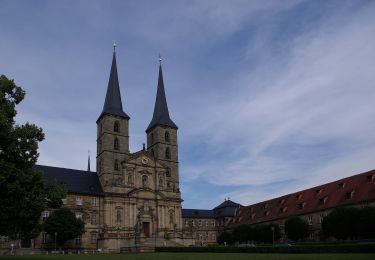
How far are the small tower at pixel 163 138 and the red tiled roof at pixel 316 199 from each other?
1779cm

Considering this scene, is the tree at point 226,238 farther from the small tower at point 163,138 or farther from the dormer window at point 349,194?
the dormer window at point 349,194

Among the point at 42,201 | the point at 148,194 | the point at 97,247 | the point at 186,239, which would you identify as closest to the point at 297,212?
the point at 186,239

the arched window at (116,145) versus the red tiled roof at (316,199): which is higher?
the arched window at (116,145)

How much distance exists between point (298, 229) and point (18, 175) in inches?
1771

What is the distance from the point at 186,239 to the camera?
70562 mm

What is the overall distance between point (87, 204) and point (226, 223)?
120ft

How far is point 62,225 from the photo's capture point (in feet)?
184

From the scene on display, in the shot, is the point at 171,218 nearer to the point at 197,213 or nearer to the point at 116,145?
the point at 116,145

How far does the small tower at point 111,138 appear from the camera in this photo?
69.2 meters

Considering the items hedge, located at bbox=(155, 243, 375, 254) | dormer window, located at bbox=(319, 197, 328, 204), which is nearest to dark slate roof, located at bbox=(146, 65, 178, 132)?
dormer window, located at bbox=(319, 197, 328, 204)

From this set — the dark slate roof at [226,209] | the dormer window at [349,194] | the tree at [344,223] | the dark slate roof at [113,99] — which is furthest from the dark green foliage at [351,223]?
the dark slate roof at [226,209]

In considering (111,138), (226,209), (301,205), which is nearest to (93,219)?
(111,138)

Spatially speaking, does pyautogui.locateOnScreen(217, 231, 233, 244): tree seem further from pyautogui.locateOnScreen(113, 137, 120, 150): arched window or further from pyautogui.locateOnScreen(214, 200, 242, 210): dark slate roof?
pyautogui.locateOnScreen(113, 137, 120, 150): arched window

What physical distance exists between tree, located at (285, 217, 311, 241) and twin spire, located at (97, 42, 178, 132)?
27944 mm
